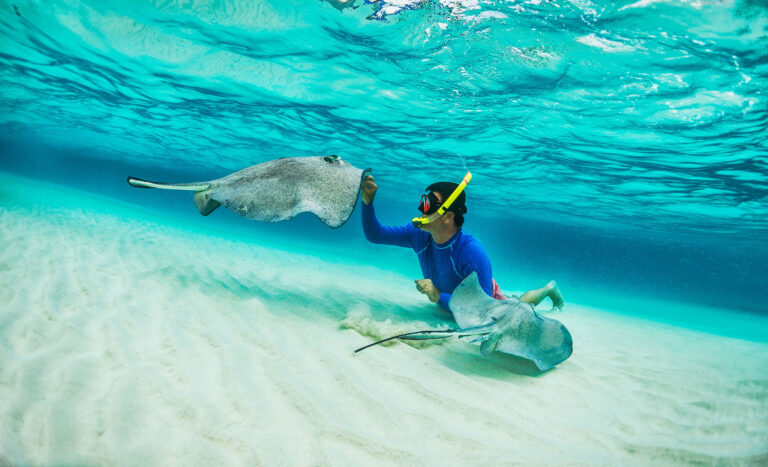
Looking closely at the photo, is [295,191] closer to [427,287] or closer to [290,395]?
[290,395]

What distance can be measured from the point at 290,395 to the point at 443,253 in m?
2.96

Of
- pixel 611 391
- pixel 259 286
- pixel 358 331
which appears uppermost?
pixel 611 391

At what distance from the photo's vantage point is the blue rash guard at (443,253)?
4.35 metres

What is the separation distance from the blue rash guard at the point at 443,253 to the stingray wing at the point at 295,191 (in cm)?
108

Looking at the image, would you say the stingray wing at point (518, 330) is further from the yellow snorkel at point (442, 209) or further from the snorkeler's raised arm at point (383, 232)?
the snorkeler's raised arm at point (383, 232)

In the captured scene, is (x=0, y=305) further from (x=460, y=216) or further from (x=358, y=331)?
(x=460, y=216)

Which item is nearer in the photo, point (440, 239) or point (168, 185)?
point (168, 185)

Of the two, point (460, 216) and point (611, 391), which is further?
A: point (460, 216)

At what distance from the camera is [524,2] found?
6.25 meters

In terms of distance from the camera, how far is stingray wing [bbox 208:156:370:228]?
118 inches

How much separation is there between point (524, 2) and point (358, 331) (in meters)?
7.00

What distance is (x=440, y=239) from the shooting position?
179 inches

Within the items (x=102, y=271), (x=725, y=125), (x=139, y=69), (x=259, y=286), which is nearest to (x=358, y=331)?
(x=259, y=286)

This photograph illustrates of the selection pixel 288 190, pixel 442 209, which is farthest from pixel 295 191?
pixel 442 209
